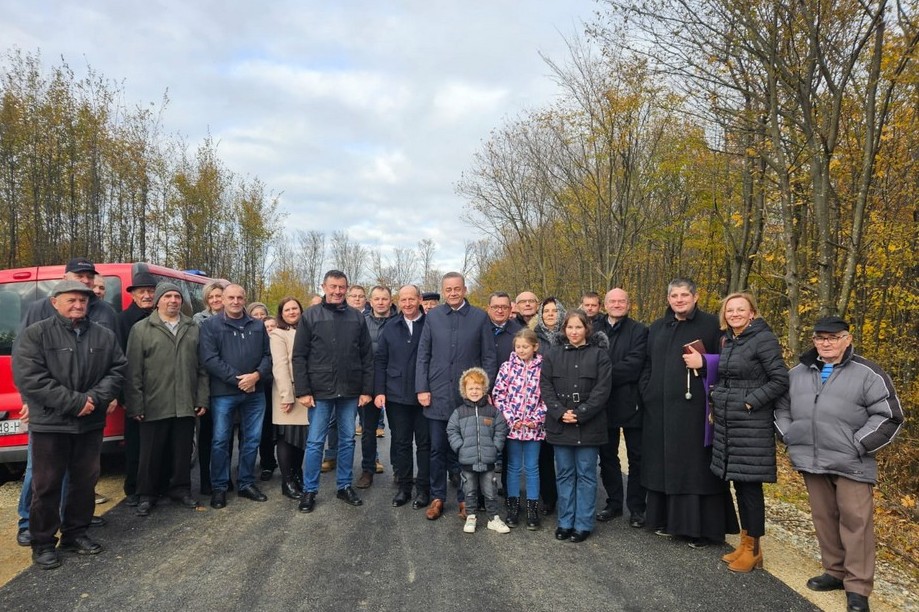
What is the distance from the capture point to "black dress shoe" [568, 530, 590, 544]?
14.1 feet

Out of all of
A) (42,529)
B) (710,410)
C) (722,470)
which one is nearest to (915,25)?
(710,410)

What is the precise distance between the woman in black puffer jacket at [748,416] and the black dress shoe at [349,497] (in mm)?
3136

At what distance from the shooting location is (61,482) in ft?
12.7

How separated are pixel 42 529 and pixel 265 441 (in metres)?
2.39

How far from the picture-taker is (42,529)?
12.3ft

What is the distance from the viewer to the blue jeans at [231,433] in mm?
5125

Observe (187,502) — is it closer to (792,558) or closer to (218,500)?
(218,500)

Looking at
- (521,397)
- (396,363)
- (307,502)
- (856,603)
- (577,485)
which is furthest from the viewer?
(396,363)

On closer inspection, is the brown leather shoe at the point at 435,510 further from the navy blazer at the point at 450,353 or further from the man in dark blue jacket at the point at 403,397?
the navy blazer at the point at 450,353

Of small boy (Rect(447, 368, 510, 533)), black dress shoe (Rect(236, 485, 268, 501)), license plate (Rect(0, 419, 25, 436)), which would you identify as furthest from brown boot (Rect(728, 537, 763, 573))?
license plate (Rect(0, 419, 25, 436))

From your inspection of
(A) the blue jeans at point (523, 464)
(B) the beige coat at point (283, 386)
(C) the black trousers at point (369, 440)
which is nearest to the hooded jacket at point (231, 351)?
(B) the beige coat at point (283, 386)

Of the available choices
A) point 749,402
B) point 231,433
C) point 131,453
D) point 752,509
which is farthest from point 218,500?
point 749,402

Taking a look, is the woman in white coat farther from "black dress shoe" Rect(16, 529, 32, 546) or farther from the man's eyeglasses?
the man's eyeglasses

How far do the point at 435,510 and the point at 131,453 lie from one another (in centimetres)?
300
